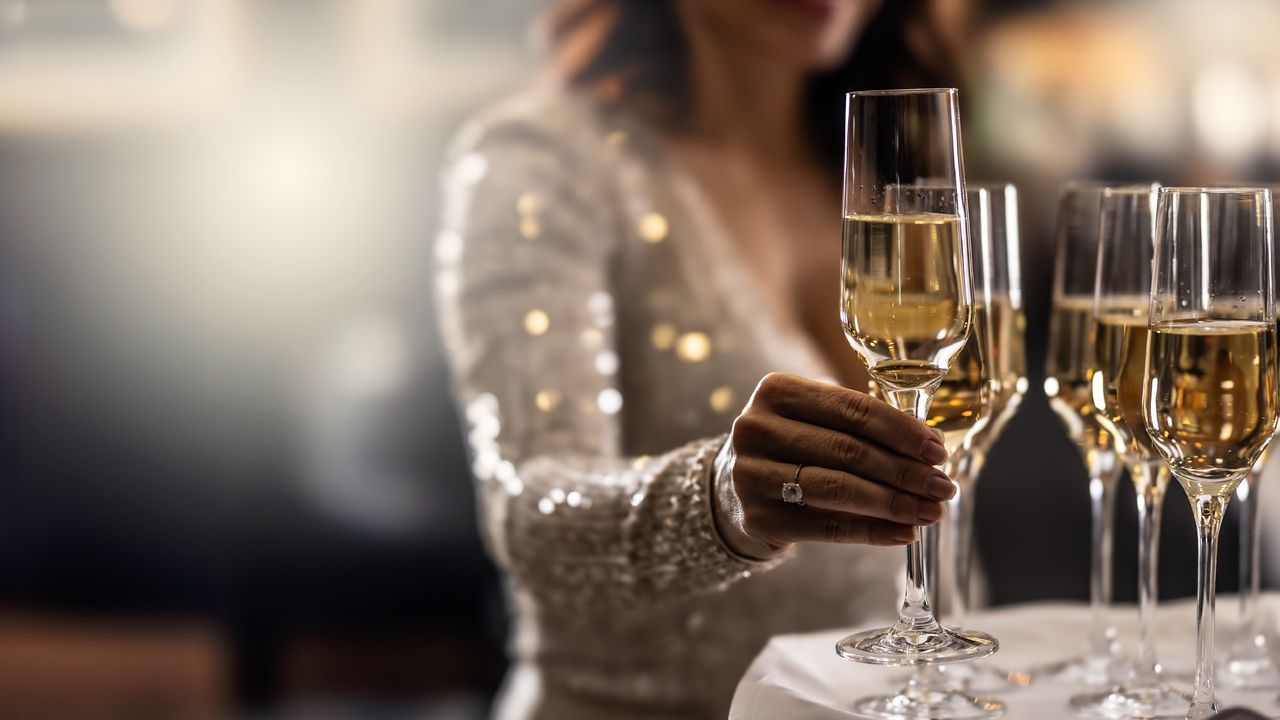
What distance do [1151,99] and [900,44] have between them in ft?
8.22

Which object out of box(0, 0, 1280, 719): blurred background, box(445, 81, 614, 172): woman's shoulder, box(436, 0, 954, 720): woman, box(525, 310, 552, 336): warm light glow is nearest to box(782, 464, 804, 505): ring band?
box(436, 0, 954, 720): woman

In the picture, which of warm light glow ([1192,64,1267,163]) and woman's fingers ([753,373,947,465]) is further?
warm light glow ([1192,64,1267,163])

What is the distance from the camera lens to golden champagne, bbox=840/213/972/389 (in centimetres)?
86

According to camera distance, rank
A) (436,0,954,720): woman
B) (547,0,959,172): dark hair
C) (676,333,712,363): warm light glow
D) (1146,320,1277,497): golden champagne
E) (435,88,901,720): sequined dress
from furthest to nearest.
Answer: (547,0,959,172): dark hair < (676,333,712,363): warm light glow < (435,88,901,720): sequined dress < (436,0,954,720): woman < (1146,320,1277,497): golden champagne

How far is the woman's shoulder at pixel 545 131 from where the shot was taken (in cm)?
164

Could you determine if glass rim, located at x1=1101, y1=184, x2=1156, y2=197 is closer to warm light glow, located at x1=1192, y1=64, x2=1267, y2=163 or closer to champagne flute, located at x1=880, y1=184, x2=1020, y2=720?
champagne flute, located at x1=880, y1=184, x2=1020, y2=720

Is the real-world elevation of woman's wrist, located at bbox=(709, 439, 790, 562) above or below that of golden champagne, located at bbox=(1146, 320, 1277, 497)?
below

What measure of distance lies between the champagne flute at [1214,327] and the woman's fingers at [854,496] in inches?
6.1

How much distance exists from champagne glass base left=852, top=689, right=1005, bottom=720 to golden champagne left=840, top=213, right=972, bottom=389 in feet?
0.78

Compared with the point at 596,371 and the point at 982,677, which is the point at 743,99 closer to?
the point at 596,371

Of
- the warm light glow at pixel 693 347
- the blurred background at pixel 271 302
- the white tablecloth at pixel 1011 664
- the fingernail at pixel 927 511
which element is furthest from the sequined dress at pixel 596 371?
the blurred background at pixel 271 302

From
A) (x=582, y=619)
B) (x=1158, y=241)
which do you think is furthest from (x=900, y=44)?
(x=1158, y=241)

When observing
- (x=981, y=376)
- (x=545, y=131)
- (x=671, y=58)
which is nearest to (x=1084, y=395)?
(x=981, y=376)

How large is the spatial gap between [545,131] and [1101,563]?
0.86 meters
